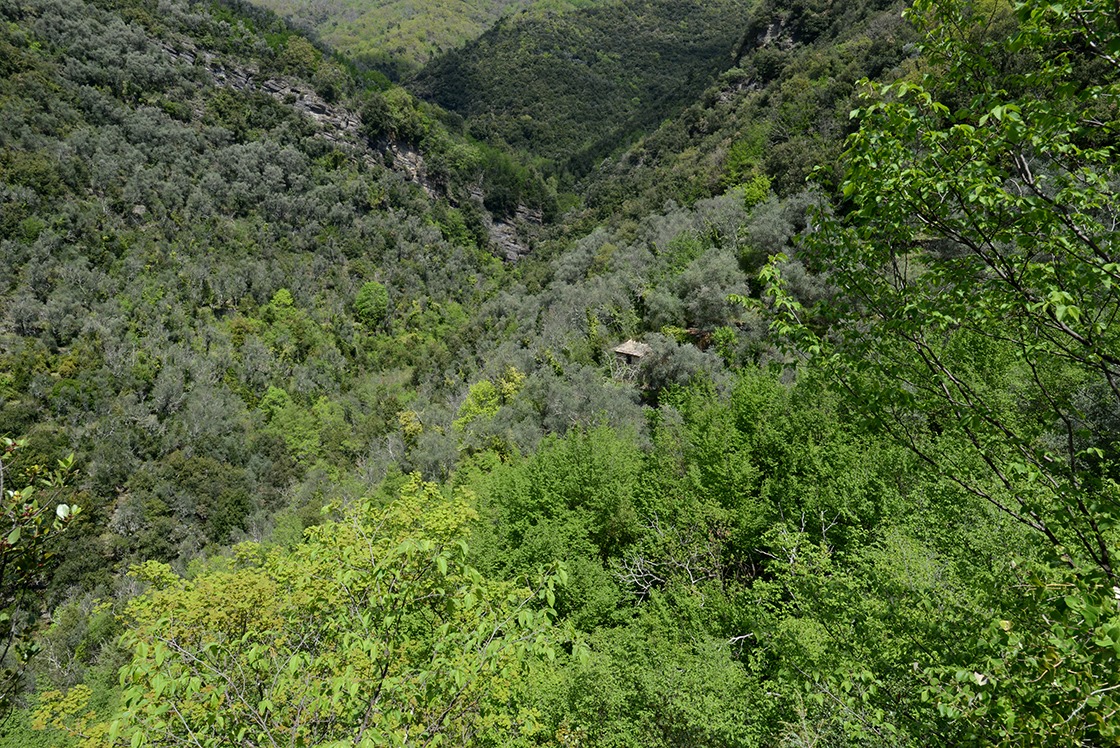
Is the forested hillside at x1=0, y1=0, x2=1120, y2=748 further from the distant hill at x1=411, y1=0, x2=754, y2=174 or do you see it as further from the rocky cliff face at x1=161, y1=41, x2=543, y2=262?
the distant hill at x1=411, y1=0, x2=754, y2=174

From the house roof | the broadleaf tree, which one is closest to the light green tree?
the broadleaf tree

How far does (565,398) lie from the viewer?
33.6 meters

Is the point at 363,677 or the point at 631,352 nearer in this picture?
the point at 363,677

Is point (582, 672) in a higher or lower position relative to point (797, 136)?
lower

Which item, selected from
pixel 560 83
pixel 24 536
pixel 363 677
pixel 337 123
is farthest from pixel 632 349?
pixel 560 83

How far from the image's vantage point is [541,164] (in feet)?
487

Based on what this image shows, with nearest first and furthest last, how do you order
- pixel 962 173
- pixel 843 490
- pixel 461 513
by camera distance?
A: pixel 962 173, pixel 843 490, pixel 461 513

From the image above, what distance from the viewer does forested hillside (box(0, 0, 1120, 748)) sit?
13.7 feet

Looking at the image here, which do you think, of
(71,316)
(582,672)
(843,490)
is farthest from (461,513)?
(71,316)

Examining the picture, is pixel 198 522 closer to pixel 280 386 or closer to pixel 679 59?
pixel 280 386

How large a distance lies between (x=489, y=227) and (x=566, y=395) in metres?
91.8

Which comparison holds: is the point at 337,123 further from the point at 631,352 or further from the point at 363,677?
the point at 363,677

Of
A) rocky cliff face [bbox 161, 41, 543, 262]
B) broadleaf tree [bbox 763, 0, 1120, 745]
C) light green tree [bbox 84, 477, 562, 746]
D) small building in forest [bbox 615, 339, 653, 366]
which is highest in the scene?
broadleaf tree [bbox 763, 0, 1120, 745]

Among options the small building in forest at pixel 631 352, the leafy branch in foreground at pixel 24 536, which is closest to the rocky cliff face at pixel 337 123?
the small building in forest at pixel 631 352
